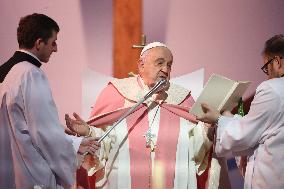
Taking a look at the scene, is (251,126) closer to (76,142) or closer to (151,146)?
(151,146)

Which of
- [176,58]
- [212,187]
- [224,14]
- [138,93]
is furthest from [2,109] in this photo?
[224,14]

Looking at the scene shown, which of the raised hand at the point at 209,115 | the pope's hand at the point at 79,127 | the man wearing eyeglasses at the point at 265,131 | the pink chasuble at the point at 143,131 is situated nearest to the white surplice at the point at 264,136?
the man wearing eyeglasses at the point at 265,131

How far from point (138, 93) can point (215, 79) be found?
732 mm

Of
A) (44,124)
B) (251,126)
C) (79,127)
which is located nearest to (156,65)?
(79,127)

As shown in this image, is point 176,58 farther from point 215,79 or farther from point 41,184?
point 41,184

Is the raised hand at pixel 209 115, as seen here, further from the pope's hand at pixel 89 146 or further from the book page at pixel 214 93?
the pope's hand at pixel 89 146

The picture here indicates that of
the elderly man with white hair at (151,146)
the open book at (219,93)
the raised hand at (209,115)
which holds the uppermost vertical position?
the open book at (219,93)

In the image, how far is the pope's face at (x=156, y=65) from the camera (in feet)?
13.2

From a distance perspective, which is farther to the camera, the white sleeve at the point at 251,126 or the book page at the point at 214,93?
the book page at the point at 214,93

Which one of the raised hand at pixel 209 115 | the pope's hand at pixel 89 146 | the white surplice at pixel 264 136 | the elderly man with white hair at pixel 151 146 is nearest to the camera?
the white surplice at pixel 264 136

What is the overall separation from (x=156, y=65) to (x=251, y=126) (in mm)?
927

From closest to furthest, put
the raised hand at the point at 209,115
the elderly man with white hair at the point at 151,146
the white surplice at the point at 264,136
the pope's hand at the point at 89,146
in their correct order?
the white surplice at the point at 264,136 → the pope's hand at the point at 89,146 → the raised hand at the point at 209,115 → the elderly man with white hair at the point at 151,146

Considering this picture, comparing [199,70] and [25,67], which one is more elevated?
[25,67]

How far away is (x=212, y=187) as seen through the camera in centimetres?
394
